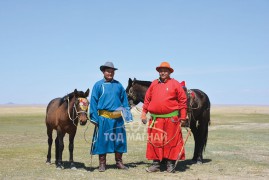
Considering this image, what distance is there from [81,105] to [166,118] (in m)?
2.09

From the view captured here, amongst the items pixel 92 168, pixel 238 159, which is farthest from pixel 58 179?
pixel 238 159

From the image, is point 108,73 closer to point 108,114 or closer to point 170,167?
point 108,114

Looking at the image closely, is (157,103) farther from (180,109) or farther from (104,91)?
(104,91)

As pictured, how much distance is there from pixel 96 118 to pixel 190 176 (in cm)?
261

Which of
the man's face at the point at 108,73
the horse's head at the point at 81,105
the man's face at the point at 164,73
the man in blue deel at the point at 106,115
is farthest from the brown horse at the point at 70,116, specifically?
the man's face at the point at 164,73

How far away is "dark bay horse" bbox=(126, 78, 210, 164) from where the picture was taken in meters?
10.3

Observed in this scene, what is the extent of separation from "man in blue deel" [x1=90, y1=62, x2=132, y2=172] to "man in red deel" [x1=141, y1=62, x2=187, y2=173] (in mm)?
722

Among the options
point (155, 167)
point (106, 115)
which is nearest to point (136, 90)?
point (106, 115)

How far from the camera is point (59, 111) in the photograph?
969 centimetres

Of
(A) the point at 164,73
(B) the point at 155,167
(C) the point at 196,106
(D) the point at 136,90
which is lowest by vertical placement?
(B) the point at 155,167

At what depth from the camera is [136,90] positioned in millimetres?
10414

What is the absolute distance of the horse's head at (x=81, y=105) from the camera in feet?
28.8

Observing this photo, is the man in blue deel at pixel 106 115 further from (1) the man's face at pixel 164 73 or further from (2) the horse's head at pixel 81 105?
(1) the man's face at pixel 164 73

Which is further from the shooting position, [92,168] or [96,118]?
[92,168]
